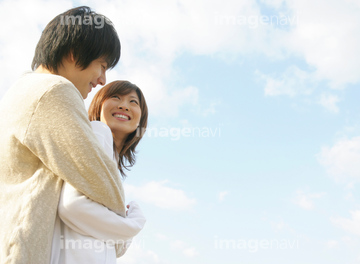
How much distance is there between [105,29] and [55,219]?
44.8 inches

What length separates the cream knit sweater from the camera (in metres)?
1.92

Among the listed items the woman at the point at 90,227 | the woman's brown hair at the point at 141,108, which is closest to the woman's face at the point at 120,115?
the woman's brown hair at the point at 141,108

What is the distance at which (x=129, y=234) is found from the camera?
7.22 ft

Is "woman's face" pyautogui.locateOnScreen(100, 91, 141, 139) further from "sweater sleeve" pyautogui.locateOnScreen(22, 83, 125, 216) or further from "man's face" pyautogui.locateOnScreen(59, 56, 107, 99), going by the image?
"sweater sleeve" pyautogui.locateOnScreen(22, 83, 125, 216)

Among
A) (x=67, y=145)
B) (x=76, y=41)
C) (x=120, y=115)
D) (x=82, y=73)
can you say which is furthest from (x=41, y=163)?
(x=120, y=115)

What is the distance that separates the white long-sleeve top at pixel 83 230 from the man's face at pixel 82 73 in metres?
0.63

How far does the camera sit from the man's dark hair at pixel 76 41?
231 centimetres

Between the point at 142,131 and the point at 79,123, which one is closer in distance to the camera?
the point at 79,123

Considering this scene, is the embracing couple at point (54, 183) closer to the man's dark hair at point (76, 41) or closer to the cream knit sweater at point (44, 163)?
the cream knit sweater at point (44, 163)

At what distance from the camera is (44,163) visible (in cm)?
199

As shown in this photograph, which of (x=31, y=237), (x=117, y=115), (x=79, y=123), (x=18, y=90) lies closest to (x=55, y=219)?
(x=31, y=237)

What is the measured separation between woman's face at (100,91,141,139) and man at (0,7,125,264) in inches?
58.8

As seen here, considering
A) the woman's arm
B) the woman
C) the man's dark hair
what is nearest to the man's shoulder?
the man's dark hair

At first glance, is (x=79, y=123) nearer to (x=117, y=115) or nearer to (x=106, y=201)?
(x=106, y=201)
